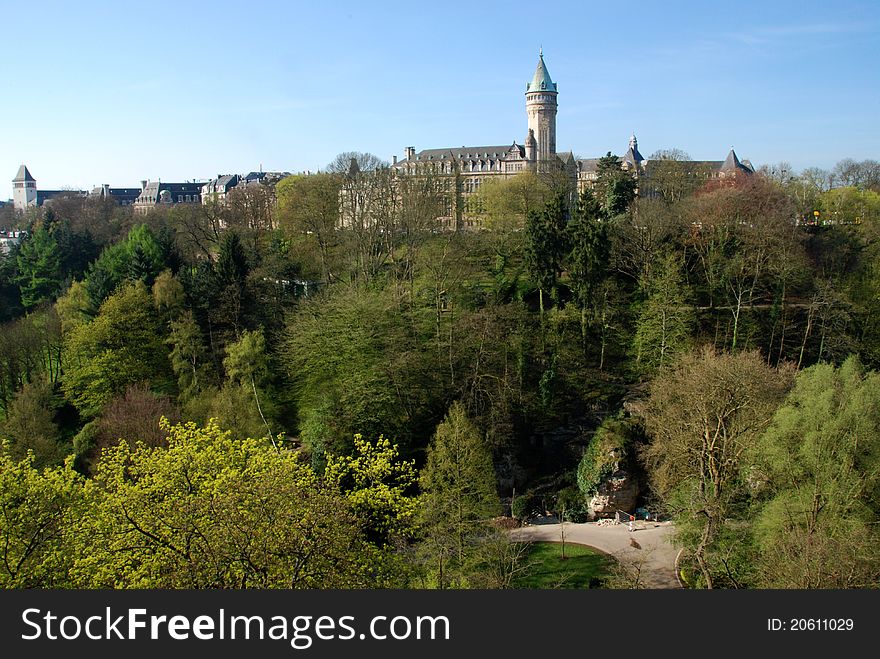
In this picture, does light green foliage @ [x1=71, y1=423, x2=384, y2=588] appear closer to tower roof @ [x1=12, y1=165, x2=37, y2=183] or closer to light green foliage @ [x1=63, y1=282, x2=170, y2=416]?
light green foliage @ [x1=63, y1=282, x2=170, y2=416]

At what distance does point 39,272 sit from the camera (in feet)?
163

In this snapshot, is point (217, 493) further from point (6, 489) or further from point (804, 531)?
point (804, 531)

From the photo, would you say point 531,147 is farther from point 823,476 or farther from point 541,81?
point 823,476

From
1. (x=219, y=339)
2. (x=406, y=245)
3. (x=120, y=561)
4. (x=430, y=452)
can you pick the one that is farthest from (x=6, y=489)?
(x=406, y=245)

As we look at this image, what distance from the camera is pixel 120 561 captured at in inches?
A: 484

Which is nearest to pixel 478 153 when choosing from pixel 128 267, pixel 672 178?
pixel 672 178

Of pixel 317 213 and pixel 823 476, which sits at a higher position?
pixel 317 213

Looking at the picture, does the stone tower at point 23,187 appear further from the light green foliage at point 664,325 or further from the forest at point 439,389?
the light green foliage at point 664,325

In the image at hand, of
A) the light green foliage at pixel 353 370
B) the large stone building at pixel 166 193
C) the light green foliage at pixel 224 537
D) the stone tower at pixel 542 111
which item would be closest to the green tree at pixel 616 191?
the light green foliage at pixel 353 370

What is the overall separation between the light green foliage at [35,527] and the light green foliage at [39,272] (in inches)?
1545

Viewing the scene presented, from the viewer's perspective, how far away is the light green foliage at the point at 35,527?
13.2 metres

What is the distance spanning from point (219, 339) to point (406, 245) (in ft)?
37.6

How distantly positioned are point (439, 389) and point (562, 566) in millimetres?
10098

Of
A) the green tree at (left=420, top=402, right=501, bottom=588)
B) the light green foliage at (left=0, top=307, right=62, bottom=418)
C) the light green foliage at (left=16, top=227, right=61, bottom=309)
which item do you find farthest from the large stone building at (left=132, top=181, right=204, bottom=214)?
the green tree at (left=420, top=402, right=501, bottom=588)
